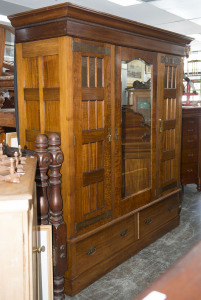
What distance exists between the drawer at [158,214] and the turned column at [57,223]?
3.18 feet

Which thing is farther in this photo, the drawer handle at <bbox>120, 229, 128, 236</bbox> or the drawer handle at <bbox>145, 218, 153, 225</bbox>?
the drawer handle at <bbox>145, 218, 153, 225</bbox>

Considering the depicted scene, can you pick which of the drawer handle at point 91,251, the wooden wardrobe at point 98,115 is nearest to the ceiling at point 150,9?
the wooden wardrobe at point 98,115

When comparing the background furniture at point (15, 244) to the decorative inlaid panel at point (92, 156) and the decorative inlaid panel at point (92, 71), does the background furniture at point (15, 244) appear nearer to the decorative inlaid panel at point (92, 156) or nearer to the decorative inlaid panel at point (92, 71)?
the decorative inlaid panel at point (92, 156)

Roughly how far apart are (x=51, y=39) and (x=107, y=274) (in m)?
1.70

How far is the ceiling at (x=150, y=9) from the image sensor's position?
20.2 feet

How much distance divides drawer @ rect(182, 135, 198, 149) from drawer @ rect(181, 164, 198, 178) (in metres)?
0.26

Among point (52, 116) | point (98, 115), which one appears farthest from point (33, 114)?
point (98, 115)

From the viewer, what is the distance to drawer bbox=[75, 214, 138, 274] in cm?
229

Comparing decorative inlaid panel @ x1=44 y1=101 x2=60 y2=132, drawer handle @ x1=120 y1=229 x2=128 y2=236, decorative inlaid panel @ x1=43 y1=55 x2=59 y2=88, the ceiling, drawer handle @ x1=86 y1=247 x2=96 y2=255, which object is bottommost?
drawer handle @ x1=86 y1=247 x2=96 y2=255

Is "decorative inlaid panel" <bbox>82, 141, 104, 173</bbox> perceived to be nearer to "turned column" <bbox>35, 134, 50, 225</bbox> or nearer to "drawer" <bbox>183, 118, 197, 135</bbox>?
"turned column" <bbox>35, 134, 50, 225</bbox>

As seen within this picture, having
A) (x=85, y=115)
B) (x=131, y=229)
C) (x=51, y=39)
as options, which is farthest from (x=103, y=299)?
(x=51, y=39)

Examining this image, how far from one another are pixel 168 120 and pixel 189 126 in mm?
1501

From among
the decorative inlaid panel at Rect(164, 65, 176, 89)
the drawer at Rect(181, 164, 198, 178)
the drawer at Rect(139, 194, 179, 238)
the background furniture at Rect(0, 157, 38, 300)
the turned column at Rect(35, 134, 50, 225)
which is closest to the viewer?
the background furniture at Rect(0, 157, 38, 300)

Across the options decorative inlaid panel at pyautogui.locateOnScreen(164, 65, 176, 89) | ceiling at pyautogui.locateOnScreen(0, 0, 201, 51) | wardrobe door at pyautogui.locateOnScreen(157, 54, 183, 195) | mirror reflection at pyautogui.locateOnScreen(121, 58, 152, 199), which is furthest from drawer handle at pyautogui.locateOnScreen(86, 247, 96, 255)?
ceiling at pyautogui.locateOnScreen(0, 0, 201, 51)
